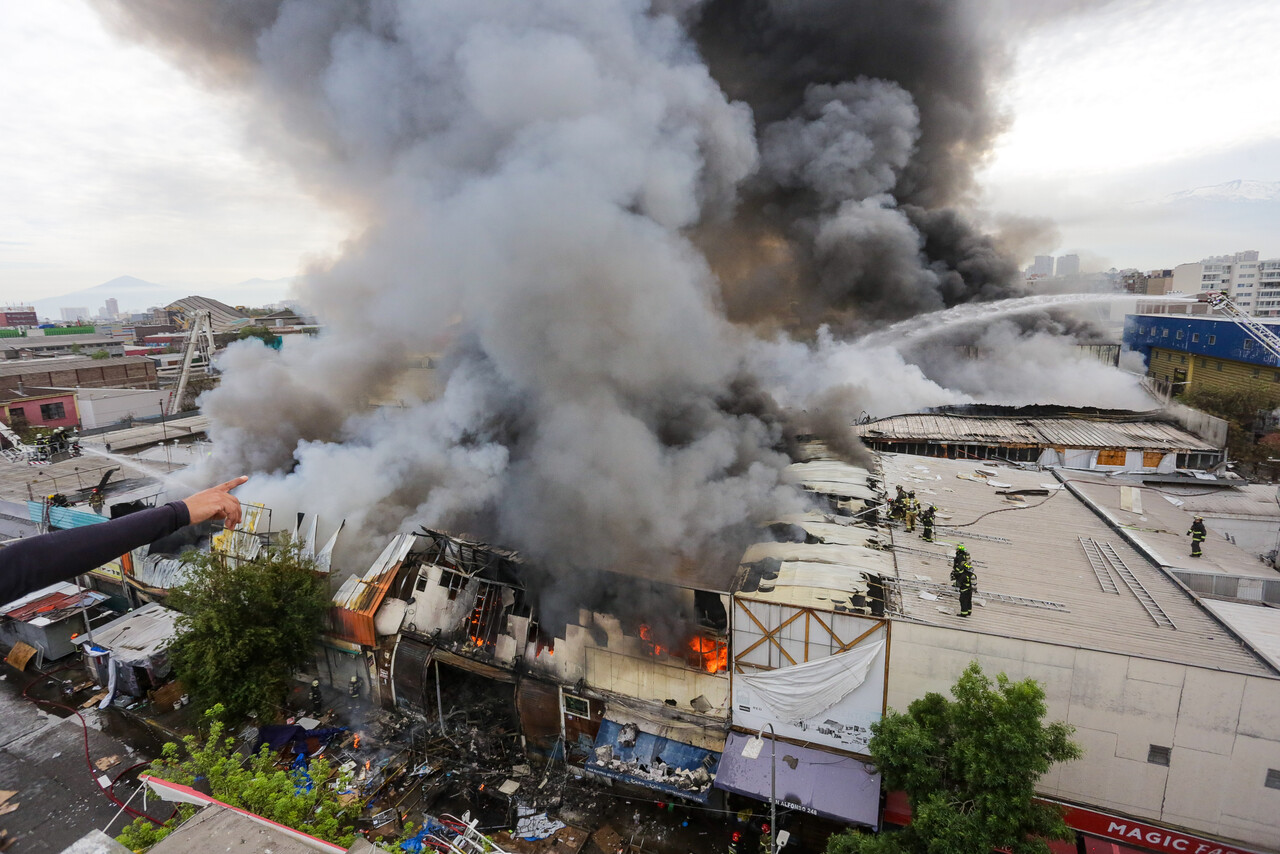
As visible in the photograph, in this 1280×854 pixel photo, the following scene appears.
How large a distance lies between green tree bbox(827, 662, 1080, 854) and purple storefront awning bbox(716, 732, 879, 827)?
173cm

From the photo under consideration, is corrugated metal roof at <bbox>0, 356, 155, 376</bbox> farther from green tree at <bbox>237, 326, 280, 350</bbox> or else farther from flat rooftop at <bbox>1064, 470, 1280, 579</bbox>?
flat rooftop at <bbox>1064, 470, 1280, 579</bbox>

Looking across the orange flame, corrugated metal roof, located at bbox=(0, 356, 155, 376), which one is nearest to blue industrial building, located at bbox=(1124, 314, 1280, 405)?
the orange flame

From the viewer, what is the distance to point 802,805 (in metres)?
10.0

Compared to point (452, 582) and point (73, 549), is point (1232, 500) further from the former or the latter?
point (73, 549)

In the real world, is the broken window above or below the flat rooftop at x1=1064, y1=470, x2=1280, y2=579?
→ below

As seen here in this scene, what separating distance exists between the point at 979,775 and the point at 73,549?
919 centimetres

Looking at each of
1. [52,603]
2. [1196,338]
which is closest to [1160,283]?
[1196,338]

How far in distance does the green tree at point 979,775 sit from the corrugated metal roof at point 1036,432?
1649 centimetres

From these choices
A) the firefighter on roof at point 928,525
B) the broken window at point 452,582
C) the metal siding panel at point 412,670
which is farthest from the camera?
the firefighter on roof at point 928,525

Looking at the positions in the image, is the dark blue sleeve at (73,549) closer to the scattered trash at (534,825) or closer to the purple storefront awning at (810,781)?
the purple storefront awning at (810,781)

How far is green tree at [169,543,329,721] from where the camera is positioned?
13125 mm

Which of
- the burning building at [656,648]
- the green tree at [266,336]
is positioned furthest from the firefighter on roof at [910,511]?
the green tree at [266,336]

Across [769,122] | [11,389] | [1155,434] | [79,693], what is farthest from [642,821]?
[11,389]

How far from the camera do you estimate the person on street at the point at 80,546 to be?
9.54 ft
